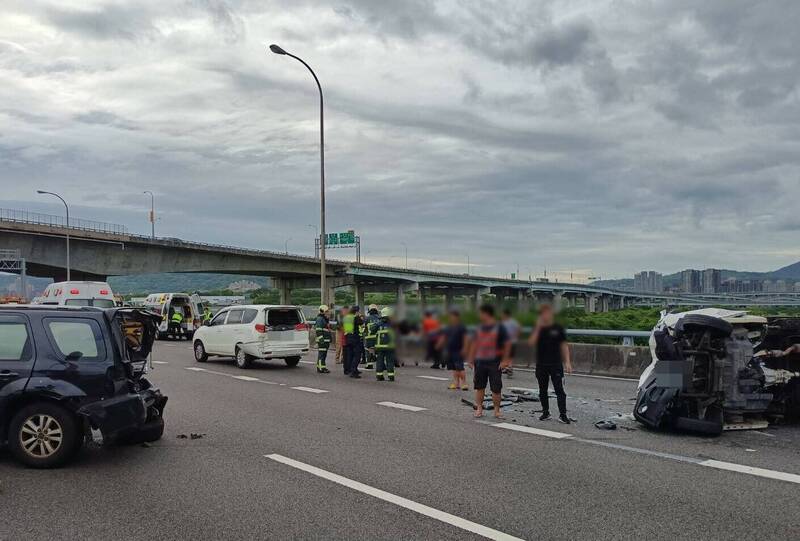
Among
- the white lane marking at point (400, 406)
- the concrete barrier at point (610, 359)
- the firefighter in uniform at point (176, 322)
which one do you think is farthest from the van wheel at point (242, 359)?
the firefighter in uniform at point (176, 322)

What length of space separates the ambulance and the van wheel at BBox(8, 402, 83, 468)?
2872 cm

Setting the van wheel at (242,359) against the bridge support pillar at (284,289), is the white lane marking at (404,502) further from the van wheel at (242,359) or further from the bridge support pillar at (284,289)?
the bridge support pillar at (284,289)

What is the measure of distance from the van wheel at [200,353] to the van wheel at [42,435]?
47.3 ft

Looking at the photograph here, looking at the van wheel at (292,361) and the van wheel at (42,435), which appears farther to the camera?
the van wheel at (292,361)

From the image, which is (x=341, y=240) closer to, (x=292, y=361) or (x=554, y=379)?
(x=292, y=361)

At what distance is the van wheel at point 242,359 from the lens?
19.7m

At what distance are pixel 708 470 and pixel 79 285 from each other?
89.9ft

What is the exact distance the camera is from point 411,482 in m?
6.79

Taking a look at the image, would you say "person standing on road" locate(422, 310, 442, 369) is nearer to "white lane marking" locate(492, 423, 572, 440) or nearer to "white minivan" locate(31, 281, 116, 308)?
"white lane marking" locate(492, 423, 572, 440)

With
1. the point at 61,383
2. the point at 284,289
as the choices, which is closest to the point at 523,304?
→ the point at 61,383

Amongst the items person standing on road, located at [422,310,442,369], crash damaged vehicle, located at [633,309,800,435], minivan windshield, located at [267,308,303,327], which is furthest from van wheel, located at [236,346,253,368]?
person standing on road, located at [422,310,442,369]

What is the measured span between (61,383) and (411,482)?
3.95 metres

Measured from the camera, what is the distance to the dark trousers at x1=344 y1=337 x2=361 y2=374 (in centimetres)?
1730

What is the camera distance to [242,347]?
783 inches
